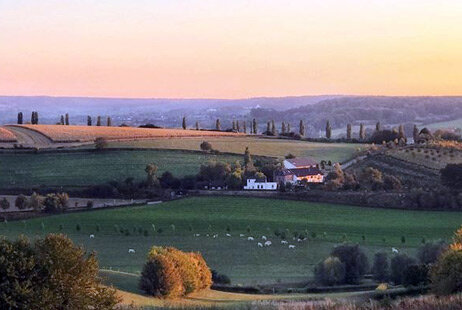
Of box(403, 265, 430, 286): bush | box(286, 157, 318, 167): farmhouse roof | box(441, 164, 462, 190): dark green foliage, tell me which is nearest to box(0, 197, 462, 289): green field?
box(403, 265, 430, 286): bush

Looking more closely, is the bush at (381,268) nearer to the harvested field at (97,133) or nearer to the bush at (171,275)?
the bush at (171,275)

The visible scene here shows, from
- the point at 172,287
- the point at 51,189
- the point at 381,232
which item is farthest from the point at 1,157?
the point at 172,287

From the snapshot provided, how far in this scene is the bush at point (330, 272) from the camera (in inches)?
1697

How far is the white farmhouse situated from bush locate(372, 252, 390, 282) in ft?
104

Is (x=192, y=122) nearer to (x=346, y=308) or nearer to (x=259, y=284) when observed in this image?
(x=259, y=284)

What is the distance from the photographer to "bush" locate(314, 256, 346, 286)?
4309 centimetres

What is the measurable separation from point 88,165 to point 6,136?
16.8m

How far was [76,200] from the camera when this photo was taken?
237ft

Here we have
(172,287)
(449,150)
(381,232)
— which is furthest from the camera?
(449,150)

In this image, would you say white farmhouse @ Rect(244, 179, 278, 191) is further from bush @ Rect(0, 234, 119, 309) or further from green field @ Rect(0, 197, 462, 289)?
bush @ Rect(0, 234, 119, 309)

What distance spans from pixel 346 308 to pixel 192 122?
171776 mm

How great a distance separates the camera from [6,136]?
98625 mm

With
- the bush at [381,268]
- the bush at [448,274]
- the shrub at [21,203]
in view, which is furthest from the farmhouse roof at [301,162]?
the bush at [448,274]

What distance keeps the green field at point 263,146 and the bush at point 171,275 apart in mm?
56269
